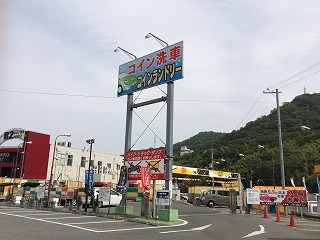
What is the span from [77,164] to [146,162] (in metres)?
41.2

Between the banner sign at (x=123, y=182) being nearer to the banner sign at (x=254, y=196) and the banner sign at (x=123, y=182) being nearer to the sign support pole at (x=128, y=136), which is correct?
the sign support pole at (x=128, y=136)

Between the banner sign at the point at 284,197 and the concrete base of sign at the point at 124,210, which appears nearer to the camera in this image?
the concrete base of sign at the point at 124,210

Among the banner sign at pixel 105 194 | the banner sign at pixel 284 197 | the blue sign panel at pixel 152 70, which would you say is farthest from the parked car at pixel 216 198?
the blue sign panel at pixel 152 70

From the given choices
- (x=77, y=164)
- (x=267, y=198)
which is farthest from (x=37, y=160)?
(x=267, y=198)

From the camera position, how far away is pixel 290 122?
61844mm

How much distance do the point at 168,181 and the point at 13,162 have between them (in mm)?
39602

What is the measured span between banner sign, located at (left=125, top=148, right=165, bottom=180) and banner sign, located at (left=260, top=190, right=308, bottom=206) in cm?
1112

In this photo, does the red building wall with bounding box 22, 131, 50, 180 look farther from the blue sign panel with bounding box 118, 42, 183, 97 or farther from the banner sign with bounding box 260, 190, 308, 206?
the banner sign with bounding box 260, 190, 308, 206

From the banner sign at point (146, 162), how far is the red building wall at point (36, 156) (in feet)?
110

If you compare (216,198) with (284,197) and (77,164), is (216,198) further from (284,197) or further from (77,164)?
(77,164)

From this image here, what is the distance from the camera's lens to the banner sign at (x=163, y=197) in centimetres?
1662

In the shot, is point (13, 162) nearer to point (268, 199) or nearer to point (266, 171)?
point (268, 199)

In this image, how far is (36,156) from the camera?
49875 millimetres

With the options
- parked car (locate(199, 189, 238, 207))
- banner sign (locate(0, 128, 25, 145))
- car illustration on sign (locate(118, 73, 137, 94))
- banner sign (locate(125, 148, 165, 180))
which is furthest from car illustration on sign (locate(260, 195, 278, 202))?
banner sign (locate(0, 128, 25, 145))
